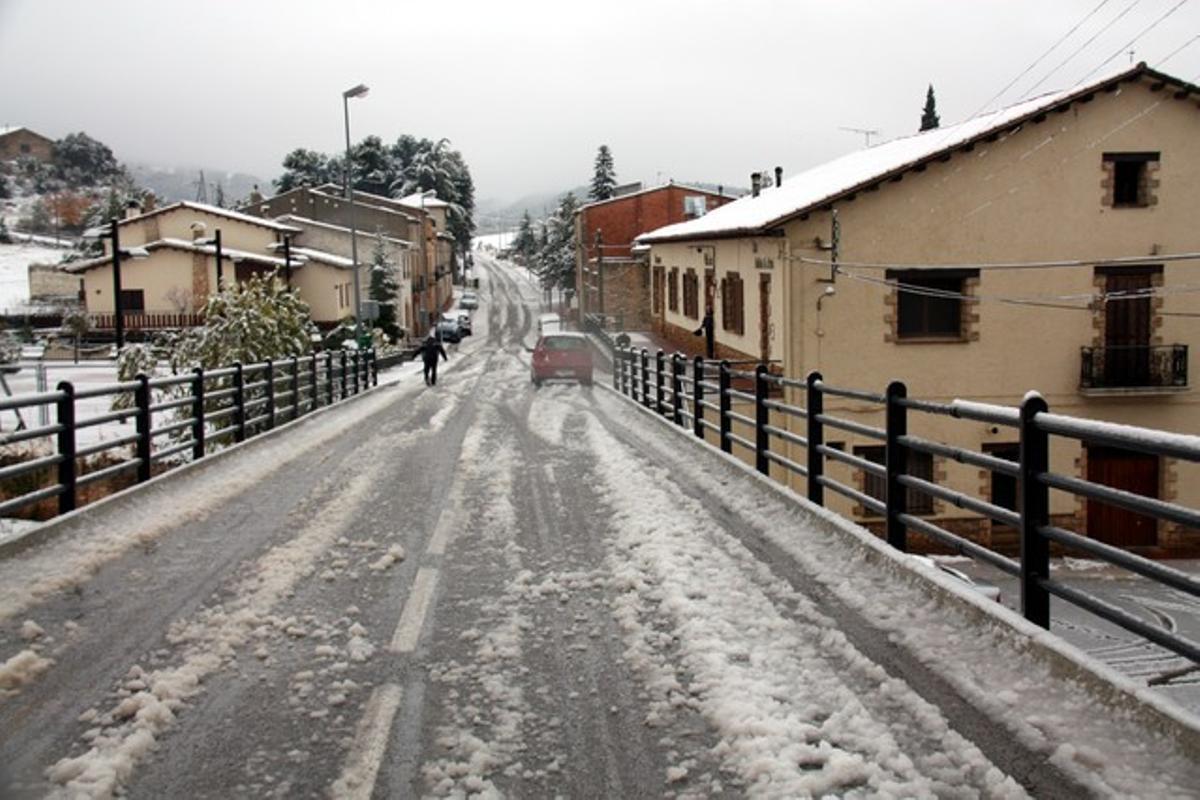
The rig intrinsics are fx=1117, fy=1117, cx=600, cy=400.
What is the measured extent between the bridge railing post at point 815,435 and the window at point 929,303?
50.0 ft

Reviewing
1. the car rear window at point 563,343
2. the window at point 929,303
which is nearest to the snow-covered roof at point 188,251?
the car rear window at point 563,343

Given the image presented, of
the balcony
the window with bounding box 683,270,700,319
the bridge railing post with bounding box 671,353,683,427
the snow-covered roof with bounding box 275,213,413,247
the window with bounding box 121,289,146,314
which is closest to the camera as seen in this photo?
the bridge railing post with bounding box 671,353,683,427

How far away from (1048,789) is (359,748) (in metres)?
2.56

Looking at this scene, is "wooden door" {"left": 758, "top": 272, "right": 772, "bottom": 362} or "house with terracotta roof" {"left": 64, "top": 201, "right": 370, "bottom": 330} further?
"house with terracotta roof" {"left": 64, "top": 201, "right": 370, "bottom": 330}

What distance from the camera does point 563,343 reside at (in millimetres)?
32281

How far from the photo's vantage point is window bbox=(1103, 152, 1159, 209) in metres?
23.8

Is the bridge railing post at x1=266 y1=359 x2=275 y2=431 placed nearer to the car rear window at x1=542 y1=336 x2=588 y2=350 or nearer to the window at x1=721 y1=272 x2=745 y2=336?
the window at x1=721 y1=272 x2=745 y2=336

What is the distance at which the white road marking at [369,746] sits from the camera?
403cm

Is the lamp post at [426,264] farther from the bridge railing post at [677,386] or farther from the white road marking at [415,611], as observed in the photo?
the white road marking at [415,611]

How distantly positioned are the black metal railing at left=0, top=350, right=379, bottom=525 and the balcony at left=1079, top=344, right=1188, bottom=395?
16103 millimetres

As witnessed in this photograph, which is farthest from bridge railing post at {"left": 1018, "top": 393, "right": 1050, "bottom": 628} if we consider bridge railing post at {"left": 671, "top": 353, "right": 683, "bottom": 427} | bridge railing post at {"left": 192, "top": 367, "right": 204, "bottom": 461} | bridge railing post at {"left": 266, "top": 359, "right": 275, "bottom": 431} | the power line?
the power line

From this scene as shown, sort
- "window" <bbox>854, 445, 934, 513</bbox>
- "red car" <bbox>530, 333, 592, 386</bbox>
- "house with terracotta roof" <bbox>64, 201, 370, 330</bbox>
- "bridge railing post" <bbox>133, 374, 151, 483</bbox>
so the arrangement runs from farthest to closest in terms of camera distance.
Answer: "house with terracotta roof" <bbox>64, 201, 370, 330</bbox> → "red car" <bbox>530, 333, 592, 386</bbox> → "window" <bbox>854, 445, 934, 513</bbox> → "bridge railing post" <bbox>133, 374, 151, 483</bbox>

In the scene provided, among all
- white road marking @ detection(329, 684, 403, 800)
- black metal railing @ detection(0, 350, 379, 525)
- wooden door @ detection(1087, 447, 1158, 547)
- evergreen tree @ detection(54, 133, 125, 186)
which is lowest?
wooden door @ detection(1087, 447, 1158, 547)

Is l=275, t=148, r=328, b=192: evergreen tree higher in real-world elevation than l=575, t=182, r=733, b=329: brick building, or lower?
higher
